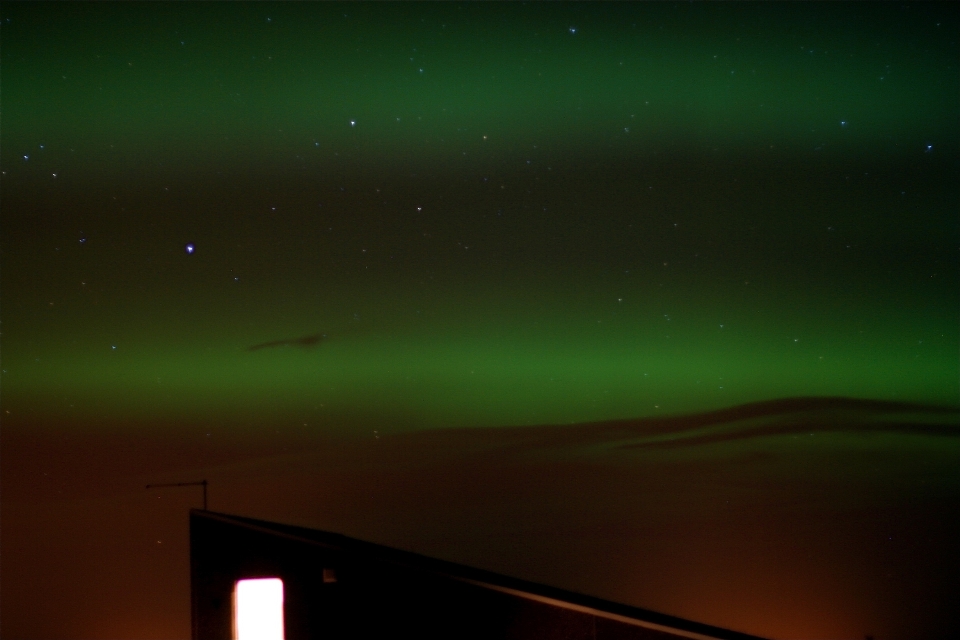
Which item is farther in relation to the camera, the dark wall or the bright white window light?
the bright white window light

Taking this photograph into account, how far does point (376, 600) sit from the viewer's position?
6.02 meters

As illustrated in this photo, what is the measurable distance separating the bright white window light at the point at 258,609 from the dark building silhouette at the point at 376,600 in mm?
77

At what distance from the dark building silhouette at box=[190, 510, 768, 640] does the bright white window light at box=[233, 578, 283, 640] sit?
8 cm

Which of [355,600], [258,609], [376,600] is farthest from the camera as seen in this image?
[258,609]

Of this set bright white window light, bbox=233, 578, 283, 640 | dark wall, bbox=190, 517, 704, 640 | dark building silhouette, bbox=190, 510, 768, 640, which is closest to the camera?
dark building silhouette, bbox=190, 510, 768, 640

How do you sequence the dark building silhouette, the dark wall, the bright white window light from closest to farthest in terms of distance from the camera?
the dark building silhouette, the dark wall, the bright white window light

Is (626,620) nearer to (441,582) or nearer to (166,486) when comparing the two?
(441,582)

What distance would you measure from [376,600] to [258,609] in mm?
1115

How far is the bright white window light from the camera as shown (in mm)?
6367

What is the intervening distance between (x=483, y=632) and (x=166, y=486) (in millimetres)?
5286

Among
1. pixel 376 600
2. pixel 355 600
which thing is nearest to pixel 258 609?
pixel 355 600

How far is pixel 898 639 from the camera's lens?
10.9 meters

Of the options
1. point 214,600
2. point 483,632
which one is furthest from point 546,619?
point 214,600

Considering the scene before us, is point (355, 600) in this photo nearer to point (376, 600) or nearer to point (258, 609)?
point (376, 600)
